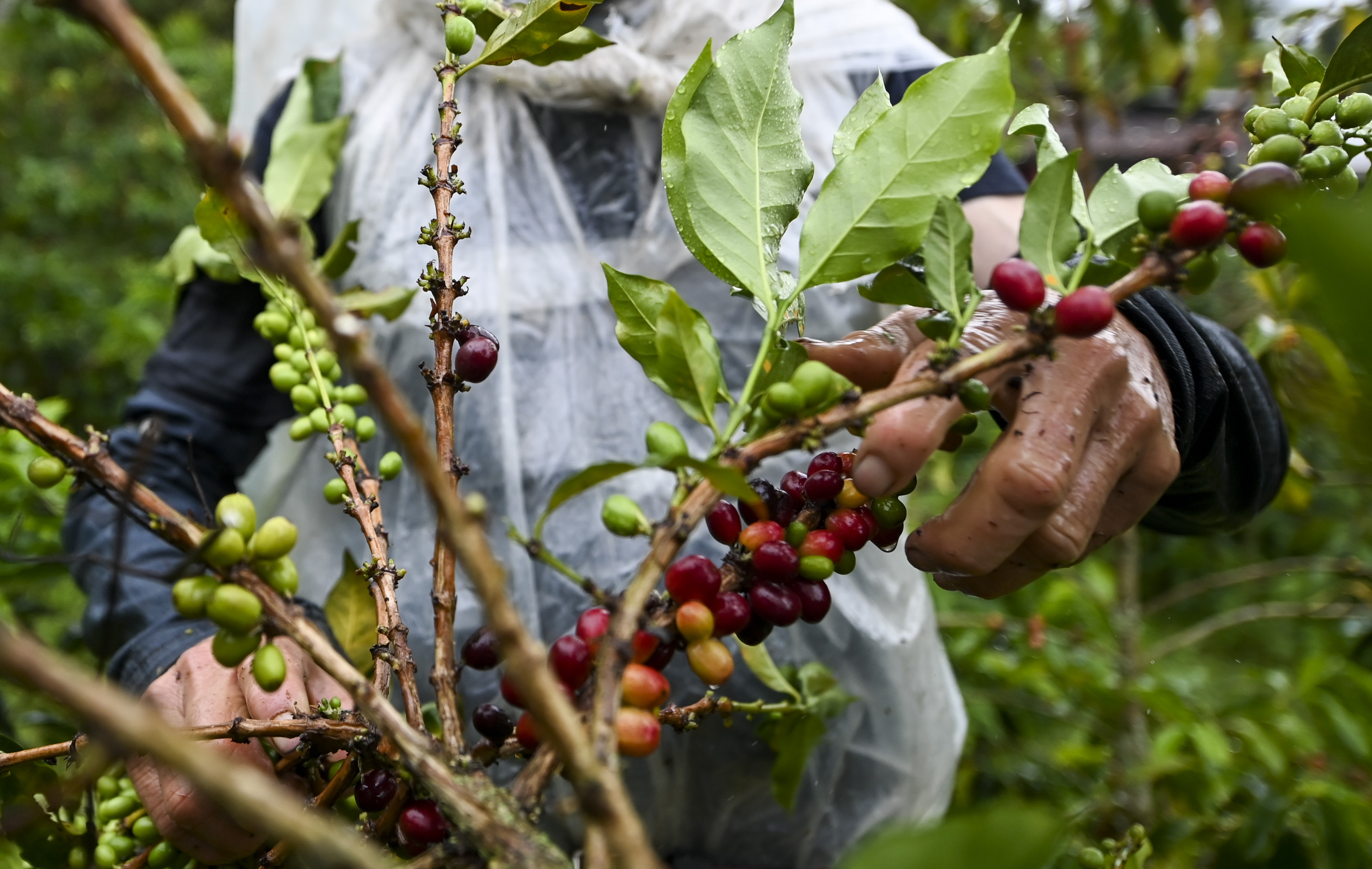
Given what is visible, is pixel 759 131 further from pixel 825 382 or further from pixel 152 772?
pixel 152 772

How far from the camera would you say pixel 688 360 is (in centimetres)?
35

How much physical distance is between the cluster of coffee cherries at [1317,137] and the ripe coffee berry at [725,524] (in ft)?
0.86

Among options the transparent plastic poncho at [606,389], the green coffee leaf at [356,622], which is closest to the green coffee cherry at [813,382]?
the green coffee leaf at [356,622]

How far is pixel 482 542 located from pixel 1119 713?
1.41 m

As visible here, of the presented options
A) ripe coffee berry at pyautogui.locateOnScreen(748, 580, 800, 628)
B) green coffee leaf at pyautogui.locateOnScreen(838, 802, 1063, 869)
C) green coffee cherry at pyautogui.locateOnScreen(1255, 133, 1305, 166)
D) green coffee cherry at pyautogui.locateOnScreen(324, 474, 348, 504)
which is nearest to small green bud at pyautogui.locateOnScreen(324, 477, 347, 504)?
green coffee cherry at pyautogui.locateOnScreen(324, 474, 348, 504)

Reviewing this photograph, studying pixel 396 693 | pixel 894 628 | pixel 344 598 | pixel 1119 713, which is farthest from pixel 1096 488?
pixel 1119 713

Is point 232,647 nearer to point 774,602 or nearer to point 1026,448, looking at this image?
point 774,602

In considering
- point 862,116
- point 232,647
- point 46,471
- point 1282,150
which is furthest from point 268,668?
point 1282,150

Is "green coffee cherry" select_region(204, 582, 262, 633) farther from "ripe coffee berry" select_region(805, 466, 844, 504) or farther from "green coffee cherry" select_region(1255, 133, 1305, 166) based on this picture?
"green coffee cherry" select_region(1255, 133, 1305, 166)

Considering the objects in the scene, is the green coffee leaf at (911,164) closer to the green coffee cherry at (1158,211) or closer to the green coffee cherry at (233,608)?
the green coffee cherry at (1158,211)

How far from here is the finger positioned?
1.50ft

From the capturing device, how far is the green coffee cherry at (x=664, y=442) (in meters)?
0.32

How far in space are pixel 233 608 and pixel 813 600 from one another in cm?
21

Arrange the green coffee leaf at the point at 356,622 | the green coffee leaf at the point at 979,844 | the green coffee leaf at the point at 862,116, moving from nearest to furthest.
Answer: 1. the green coffee leaf at the point at 979,844
2. the green coffee leaf at the point at 862,116
3. the green coffee leaf at the point at 356,622
